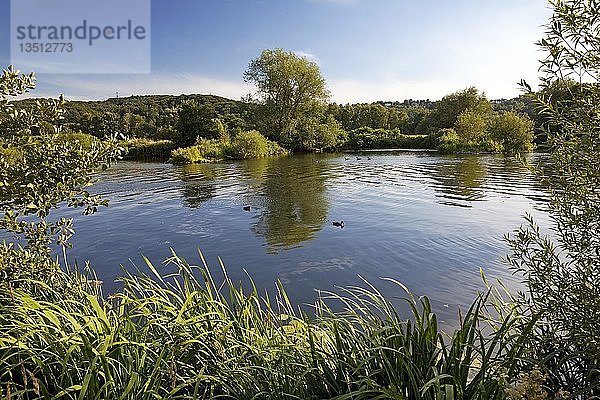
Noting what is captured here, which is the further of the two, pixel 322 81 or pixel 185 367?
pixel 322 81

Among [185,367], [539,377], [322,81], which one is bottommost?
[185,367]

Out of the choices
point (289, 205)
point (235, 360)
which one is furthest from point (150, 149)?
point (235, 360)

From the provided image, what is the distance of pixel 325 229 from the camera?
29.5 ft

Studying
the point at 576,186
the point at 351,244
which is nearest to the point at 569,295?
the point at 576,186

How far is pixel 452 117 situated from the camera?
46.4 meters

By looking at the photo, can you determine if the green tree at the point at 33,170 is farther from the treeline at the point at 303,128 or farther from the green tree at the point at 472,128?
the green tree at the point at 472,128

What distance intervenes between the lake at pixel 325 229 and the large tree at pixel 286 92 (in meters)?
21.4

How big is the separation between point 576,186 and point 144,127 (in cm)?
4340

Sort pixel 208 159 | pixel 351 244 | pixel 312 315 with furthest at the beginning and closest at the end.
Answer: pixel 208 159
pixel 351 244
pixel 312 315

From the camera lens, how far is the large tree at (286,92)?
36.6m

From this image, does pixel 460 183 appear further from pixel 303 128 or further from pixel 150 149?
pixel 150 149

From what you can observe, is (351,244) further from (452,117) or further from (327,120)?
(452,117)

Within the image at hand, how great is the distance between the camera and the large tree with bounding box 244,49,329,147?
36625 millimetres

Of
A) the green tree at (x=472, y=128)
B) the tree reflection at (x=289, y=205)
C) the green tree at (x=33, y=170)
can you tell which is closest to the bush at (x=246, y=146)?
the tree reflection at (x=289, y=205)
